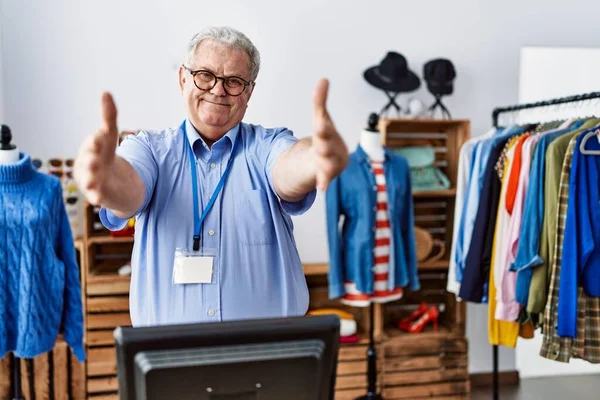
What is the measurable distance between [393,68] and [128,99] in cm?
145

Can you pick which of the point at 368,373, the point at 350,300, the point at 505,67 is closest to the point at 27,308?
the point at 350,300

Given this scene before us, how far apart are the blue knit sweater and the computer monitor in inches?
74.2

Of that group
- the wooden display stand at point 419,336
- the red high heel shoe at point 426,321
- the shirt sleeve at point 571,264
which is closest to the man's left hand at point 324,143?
the shirt sleeve at point 571,264

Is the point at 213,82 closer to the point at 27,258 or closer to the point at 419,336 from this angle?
the point at 27,258

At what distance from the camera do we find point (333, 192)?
2938 millimetres

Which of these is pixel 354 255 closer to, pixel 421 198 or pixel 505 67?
pixel 421 198

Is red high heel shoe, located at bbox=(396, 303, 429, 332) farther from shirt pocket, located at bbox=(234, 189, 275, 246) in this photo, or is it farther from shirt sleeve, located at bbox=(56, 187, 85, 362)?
shirt pocket, located at bbox=(234, 189, 275, 246)

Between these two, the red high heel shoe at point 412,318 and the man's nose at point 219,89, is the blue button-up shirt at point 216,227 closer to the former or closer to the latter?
the man's nose at point 219,89

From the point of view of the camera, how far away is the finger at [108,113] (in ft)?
2.80

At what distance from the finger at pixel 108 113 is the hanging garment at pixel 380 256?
86.1 inches

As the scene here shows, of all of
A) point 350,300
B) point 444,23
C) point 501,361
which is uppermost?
point 444,23

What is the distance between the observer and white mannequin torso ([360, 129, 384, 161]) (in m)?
3.01

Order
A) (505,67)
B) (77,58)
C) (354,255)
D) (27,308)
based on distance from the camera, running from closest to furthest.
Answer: (27,308)
(354,255)
(77,58)
(505,67)

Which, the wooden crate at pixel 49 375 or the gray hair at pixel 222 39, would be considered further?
the wooden crate at pixel 49 375
